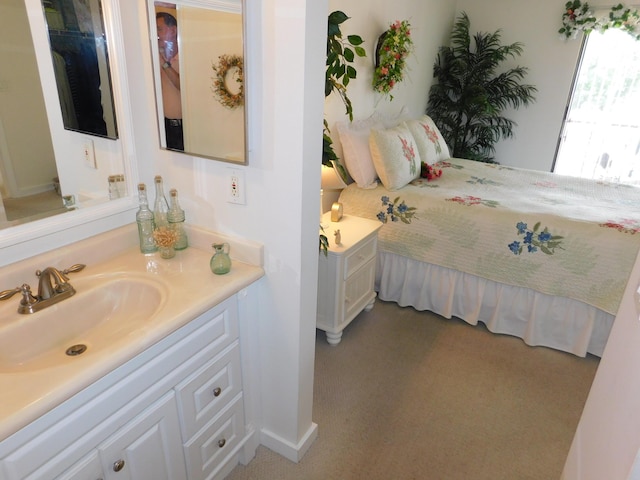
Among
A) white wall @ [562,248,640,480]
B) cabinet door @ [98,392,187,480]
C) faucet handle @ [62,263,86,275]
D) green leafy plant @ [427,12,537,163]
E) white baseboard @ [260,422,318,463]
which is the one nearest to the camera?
white wall @ [562,248,640,480]

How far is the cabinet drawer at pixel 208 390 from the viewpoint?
1276 millimetres

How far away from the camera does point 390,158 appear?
2.77 metres

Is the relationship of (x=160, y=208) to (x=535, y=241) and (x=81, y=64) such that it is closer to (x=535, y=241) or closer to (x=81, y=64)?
(x=81, y=64)

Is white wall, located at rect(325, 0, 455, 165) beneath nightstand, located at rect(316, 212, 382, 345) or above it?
above

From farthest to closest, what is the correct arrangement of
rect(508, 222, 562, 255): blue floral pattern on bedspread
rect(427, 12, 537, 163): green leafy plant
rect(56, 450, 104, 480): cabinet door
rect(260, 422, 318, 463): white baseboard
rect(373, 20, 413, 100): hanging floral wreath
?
rect(427, 12, 537, 163): green leafy plant → rect(373, 20, 413, 100): hanging floral wreath → rect(508, 222, 562, 255): blue floral pattern on bedspread → rect(260, 422, 318, 463): white baseboard → rect(56, 450, 104, 480): cabinet door

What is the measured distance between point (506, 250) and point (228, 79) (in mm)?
1863

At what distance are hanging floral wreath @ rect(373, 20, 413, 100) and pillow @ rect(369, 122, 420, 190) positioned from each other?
487mm

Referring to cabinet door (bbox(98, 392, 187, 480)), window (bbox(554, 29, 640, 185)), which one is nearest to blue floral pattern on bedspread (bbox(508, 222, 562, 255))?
cabinet door (bbox(98, 392, 187, 480))

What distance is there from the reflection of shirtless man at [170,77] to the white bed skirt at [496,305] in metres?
1.70

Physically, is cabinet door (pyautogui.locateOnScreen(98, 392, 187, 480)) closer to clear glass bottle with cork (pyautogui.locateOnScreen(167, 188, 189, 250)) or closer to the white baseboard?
the white baseboard

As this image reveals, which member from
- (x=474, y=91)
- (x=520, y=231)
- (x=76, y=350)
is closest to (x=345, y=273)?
(x=520, y=231)

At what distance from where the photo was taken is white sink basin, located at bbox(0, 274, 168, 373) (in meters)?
1.10

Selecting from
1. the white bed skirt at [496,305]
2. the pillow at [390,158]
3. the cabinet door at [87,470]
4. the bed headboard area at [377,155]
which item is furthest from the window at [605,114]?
the cabinet door at [87,470]

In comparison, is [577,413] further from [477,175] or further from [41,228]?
[41,228]
